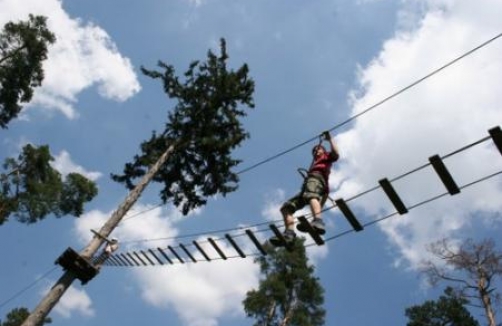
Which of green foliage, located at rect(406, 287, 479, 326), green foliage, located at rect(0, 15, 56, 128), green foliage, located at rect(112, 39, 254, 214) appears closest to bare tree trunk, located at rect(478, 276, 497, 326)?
green foliage, located at rect(406, 287, 479, 326)

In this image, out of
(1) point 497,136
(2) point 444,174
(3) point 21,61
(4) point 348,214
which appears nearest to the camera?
(1) point 497,136

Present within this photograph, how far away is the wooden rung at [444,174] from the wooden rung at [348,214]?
4.28 ft

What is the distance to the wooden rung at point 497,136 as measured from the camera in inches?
189

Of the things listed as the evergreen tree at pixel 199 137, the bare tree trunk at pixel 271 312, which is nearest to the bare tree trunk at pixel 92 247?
the evergreen tree at pixel 199 137

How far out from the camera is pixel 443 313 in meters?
22.7

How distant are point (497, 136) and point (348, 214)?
2190 millimetres

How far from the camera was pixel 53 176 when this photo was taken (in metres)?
19.5

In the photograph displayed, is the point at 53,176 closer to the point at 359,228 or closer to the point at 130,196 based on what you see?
the point at 130,196

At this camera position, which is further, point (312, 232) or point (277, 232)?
point (277, 232)

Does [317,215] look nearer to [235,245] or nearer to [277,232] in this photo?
[277,232]

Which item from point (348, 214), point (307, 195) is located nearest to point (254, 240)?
point (307, 195)

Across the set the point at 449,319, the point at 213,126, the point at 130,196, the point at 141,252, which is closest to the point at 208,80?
the point at 213,126

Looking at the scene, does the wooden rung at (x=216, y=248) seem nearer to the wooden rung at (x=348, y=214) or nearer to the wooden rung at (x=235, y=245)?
the wooden rung at (x=235, y=245)

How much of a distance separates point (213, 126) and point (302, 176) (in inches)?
303
